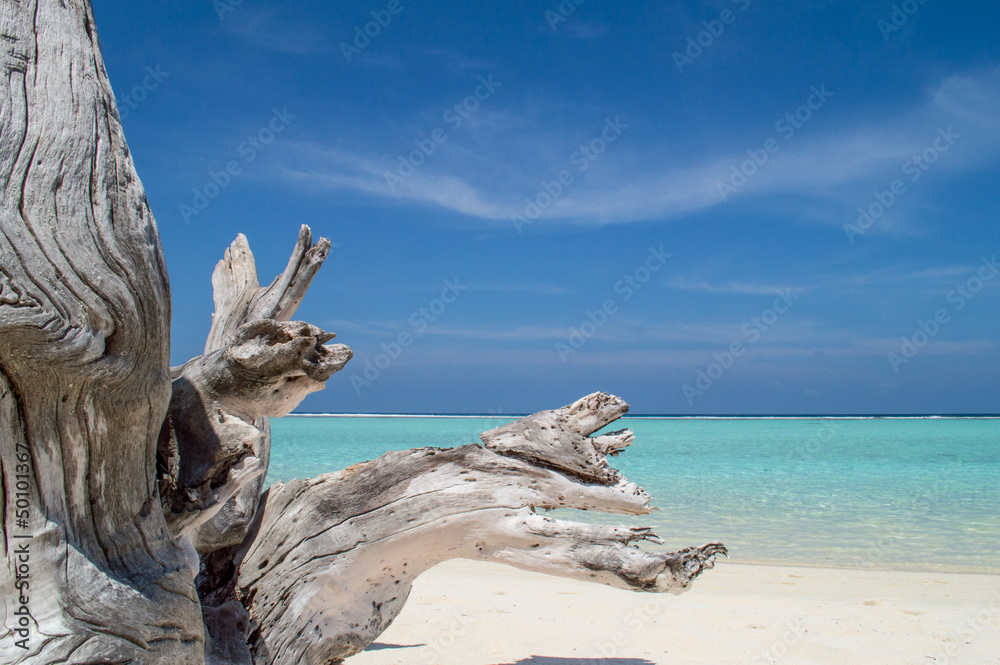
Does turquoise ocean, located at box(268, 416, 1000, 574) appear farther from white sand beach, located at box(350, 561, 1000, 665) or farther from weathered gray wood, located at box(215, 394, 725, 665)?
weathered gray wood, located at box(215, 394, 725, 665)

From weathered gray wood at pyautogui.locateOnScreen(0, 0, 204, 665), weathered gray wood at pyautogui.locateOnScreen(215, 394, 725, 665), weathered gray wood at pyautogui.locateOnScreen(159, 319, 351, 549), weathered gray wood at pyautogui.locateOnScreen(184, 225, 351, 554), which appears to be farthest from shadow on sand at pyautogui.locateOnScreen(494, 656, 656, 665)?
weathered gray wood at pyautogui.locateOnScreen(0, 0, 204, 665)

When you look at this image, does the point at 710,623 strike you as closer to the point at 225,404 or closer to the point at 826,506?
the point at 225,404

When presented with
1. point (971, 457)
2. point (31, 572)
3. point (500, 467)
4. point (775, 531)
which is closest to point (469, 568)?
point (775, 531)

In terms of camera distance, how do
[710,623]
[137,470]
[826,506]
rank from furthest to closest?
1. [826,506]
2. [710,623]
3. [137,470]

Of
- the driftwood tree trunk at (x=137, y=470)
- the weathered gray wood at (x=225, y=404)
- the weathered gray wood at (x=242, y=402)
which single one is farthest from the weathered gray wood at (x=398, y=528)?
the weathered gray wood at (x=225, y=404)

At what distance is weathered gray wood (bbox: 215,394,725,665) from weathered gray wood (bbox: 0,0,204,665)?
3.89ft

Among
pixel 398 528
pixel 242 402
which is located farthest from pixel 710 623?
pixel 242 402

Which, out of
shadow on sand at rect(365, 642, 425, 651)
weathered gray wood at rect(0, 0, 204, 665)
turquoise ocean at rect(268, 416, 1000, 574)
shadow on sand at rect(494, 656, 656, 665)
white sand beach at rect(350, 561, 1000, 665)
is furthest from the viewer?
turquoise ocean at rect(268, 416, 1000, 574)

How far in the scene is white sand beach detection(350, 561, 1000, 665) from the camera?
13.8ft

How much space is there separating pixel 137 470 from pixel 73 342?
527mm

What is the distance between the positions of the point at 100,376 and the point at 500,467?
1.88 meters

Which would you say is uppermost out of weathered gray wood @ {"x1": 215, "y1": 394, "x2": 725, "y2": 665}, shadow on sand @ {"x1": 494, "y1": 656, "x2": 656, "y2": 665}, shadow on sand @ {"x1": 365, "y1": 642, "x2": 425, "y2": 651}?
weathered gray wood @ {"x1": 215, "y1": 394, "x2": 725, "y2": 665}

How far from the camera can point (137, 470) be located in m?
1.92

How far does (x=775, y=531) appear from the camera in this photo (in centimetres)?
964
